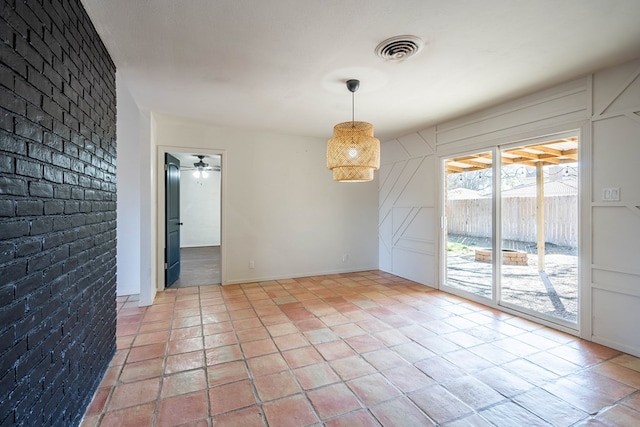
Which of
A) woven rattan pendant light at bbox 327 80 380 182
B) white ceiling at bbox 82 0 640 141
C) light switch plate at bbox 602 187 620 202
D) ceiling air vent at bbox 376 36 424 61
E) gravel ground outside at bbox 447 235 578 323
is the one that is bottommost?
gravel ground outside at bbox 447 235 578 323

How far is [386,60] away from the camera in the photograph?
239 cm

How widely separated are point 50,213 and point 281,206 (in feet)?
11.8

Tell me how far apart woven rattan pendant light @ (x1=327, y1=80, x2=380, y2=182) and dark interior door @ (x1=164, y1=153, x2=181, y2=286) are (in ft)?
9.39

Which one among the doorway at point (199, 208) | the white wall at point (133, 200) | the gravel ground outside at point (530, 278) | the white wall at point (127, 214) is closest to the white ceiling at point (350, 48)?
the white wall at point (133, 200)

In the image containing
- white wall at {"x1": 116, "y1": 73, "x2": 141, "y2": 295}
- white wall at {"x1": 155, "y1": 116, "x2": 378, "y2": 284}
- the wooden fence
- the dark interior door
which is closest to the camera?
the wooden fence

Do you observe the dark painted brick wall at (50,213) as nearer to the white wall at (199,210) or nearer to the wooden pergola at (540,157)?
the wooden pergola at (540,157)

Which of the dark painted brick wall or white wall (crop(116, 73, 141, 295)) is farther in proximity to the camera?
white wall (crop(116, 73, 141, 295))

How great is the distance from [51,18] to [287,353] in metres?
2.52

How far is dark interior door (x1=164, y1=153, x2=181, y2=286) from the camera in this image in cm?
429

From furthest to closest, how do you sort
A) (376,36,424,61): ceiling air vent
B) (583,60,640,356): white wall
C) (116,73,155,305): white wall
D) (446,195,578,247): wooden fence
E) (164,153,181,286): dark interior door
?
1. (164,153,181,286): dark interior door
2. (116,73,155,305): white wall
3. (446,195,578,247): wooden fence
4. (583,60,640,356): white wall
5. (376,36,424,61): ceiling air vent

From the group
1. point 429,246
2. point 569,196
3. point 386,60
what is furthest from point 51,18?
point 429,246

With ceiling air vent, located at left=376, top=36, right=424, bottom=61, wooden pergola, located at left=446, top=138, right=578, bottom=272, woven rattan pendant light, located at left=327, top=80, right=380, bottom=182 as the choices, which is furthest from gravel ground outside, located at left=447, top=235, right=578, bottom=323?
ceiling air vent, located at left=376, top=36, right=424, bottom=61

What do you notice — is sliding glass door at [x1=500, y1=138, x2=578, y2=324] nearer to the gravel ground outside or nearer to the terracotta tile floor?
the gravel ground outside

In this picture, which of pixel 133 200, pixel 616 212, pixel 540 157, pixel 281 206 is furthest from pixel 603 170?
pixel 133 200
